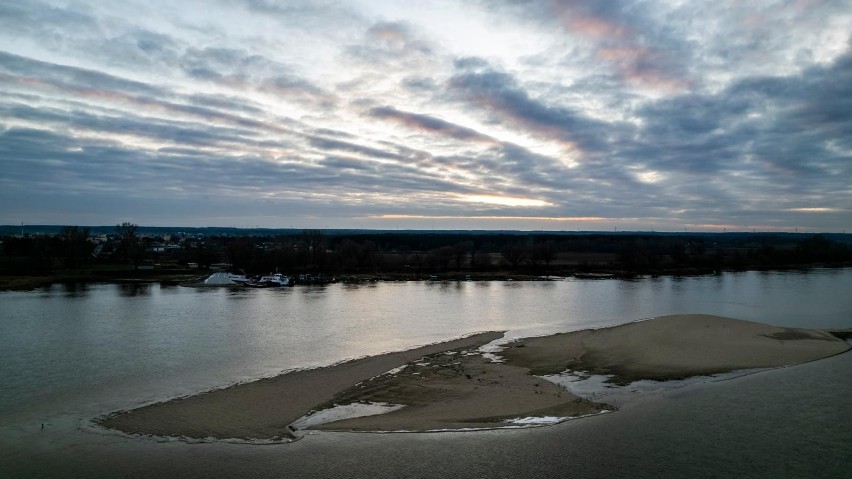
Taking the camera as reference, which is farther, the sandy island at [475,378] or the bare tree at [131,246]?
the bare tree at [131,246]

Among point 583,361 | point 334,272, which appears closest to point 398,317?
point 583,361

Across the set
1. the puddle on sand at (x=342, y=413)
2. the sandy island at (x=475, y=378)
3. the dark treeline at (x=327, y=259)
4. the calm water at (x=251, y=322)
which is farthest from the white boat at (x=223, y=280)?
the puddle on sand at (x=342, y=413)

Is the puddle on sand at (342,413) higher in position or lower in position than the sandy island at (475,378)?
lower

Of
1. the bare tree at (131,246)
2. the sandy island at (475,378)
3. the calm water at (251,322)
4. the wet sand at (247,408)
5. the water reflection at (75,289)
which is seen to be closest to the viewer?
the wet sand at (247,408)

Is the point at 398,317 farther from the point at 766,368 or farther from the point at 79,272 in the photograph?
the point at 79,272

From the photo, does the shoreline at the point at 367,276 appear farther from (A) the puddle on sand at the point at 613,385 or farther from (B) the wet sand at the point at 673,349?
(A) the puddle on sand at the point at 613,385

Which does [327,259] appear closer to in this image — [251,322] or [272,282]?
[272,282]

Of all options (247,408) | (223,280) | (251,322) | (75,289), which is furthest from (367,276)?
(247,408)

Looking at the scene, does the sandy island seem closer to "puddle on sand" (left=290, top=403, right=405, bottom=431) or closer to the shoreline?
"puddle on sand" (left=290, top=403, right=405, bottom=431)
